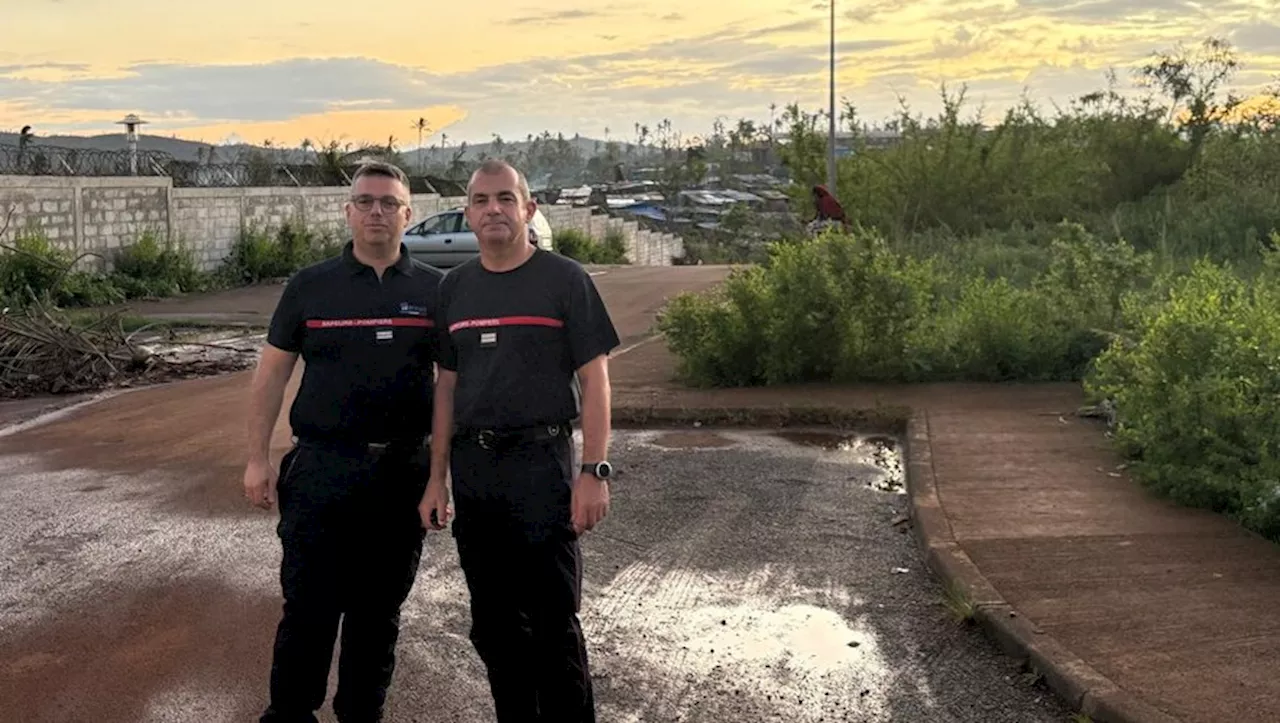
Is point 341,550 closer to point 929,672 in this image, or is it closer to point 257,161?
point 929,672

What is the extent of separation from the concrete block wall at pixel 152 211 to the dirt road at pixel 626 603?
549 inches

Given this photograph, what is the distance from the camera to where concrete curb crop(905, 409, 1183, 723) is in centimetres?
429

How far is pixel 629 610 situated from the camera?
19.2ft

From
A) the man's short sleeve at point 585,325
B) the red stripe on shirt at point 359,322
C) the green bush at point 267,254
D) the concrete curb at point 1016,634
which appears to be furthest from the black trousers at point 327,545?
the green bush at point 267,254

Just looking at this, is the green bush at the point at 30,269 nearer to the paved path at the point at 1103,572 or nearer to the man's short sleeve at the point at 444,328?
the paved path at the point at 1103,572

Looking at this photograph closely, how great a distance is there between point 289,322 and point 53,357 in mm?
10518

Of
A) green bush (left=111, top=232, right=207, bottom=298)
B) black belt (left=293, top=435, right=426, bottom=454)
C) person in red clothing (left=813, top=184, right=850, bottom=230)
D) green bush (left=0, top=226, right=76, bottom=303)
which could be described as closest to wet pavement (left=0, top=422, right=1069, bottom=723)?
black belt (left=293, top=435, right=426, bottom=454)

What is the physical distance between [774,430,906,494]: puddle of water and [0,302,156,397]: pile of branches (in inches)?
301

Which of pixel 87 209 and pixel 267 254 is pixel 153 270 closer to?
pixel 87 209

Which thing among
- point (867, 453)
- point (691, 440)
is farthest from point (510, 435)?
point (691, 440)

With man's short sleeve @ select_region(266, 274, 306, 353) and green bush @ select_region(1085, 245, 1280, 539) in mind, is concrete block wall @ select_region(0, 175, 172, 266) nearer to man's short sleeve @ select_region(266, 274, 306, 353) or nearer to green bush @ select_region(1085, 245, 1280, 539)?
green bush @ select_region(1085, 245, 1280, 539)

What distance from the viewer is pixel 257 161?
30.4 metres

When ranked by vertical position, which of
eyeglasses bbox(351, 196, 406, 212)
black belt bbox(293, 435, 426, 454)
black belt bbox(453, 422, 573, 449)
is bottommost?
black belt bbox(293, 435, 426, 454)

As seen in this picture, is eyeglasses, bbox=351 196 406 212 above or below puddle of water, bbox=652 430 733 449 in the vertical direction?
above
